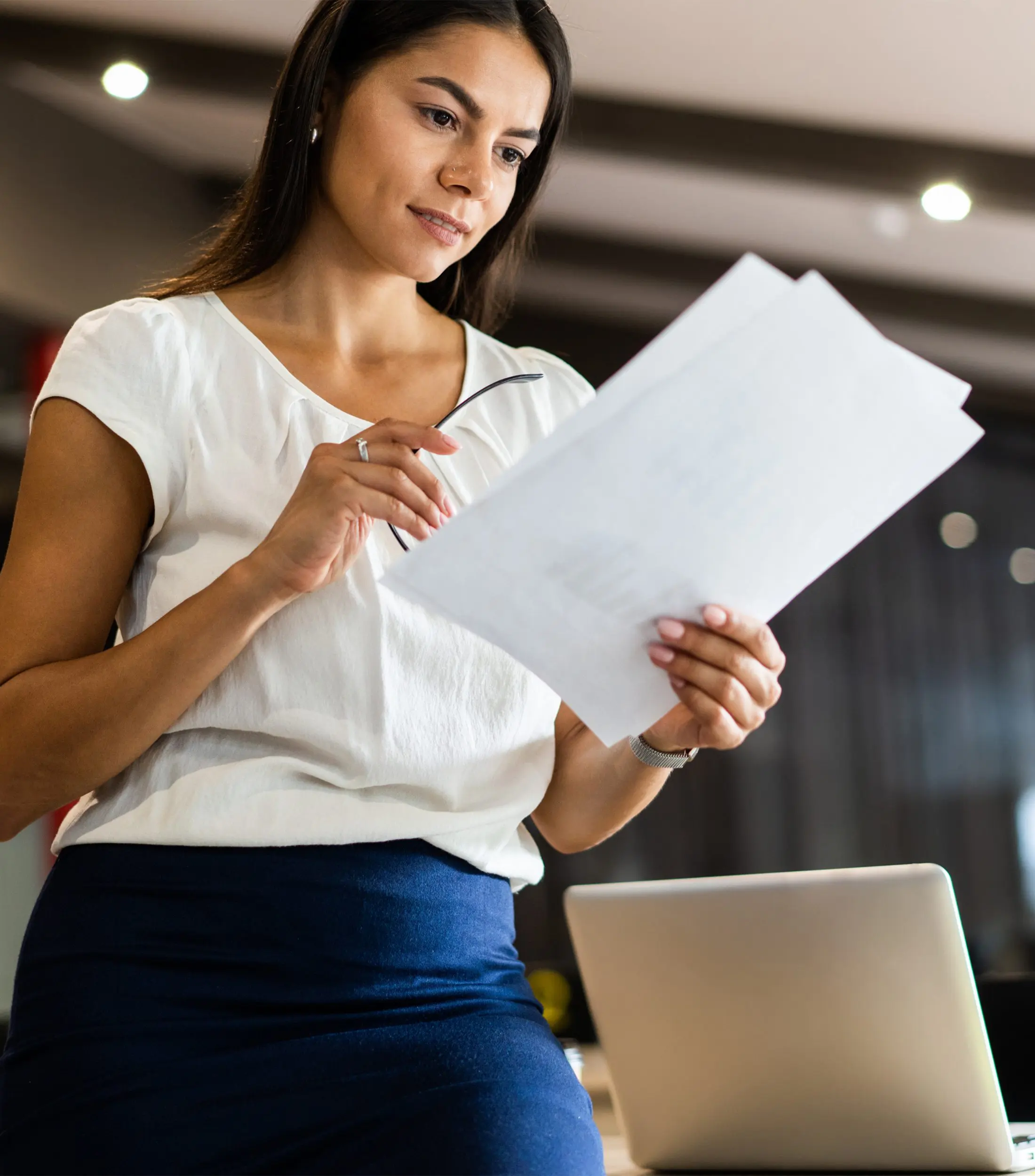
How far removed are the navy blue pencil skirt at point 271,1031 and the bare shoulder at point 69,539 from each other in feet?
0.55

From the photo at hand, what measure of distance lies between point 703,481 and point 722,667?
0.16 meters

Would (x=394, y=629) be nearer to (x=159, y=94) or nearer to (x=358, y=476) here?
(x=358, y=476)

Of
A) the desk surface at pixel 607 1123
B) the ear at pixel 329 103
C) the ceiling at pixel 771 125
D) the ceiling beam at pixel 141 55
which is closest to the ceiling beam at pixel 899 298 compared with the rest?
the ceiling at pixel 771 125

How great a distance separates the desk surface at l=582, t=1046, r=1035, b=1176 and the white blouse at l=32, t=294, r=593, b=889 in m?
0.31

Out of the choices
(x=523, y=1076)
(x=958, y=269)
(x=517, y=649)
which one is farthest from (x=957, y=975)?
(x=958, y=269)

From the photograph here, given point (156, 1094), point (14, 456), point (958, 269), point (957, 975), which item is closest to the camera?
point (156, 1094)

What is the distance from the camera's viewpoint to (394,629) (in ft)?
3.63

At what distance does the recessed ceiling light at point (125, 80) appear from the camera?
438cm

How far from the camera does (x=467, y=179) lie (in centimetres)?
120

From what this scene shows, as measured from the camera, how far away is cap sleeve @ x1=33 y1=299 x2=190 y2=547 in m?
1.10

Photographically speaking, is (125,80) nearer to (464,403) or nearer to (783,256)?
(783,256)

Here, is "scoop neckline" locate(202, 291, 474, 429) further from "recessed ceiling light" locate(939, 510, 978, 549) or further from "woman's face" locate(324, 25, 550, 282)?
"recessed ceiling light" locate(939, 510, 978, 549)

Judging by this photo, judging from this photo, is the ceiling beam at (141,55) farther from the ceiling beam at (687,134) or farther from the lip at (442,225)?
the lip at (442,225)

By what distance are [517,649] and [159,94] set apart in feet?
14.1
